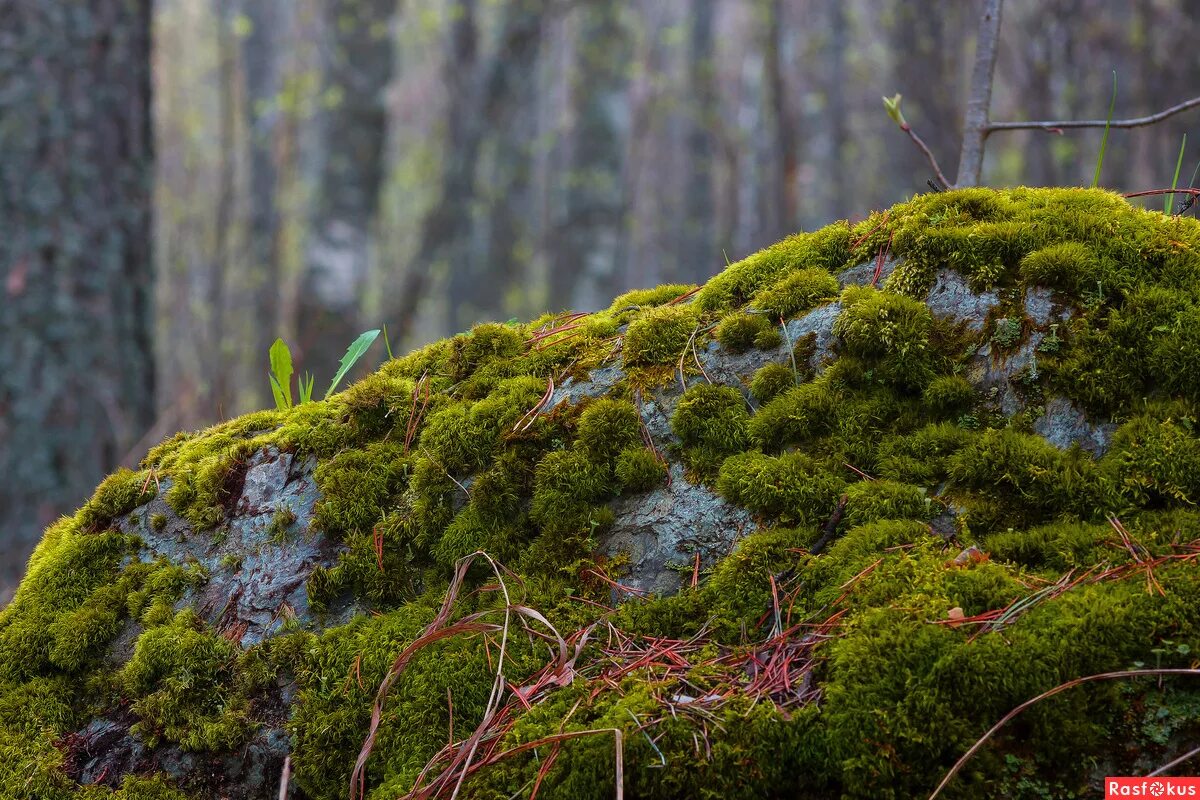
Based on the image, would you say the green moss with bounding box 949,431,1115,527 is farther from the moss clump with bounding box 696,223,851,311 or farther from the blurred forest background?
the blurred forest background

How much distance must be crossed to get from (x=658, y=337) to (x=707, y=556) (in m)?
0.72

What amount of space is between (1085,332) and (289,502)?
2.21m

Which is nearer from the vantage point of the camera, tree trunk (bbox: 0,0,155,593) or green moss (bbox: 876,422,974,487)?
green moss (bbox: 876,422,974,487)

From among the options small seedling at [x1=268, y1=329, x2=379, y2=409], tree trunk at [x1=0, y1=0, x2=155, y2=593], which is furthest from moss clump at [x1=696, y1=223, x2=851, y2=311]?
tree trunk at [x1=0, y1=0, x2=155, y2=593]

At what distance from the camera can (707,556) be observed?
78.7 inches

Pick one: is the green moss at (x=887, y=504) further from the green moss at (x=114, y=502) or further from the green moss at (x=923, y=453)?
the green moss at (x=114, y=502)

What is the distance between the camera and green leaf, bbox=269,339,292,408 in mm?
2906

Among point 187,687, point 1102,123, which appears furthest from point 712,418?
point 1102,123

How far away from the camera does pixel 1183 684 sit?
143cm

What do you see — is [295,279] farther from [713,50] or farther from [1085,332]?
[713,50]

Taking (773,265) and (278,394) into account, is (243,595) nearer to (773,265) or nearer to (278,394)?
(278,394)

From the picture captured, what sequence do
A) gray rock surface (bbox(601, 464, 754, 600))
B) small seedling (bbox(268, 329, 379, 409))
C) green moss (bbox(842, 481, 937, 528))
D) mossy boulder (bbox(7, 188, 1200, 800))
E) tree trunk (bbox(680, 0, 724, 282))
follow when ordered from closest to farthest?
mossy boulder (bbox(7, 188, 1200, 800))
green moss (bbox(842, 481, 937, 528))
gray rock surface (bbox(601, 464, 754, 600))
small seedling (bbox(268, 329, 379, 409))
tree trunk (bbox(680, 0, 724, 282))

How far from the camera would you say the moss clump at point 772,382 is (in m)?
2.20

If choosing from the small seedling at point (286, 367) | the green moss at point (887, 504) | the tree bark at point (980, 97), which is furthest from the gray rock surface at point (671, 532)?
the tree bark at point (980, 97)
